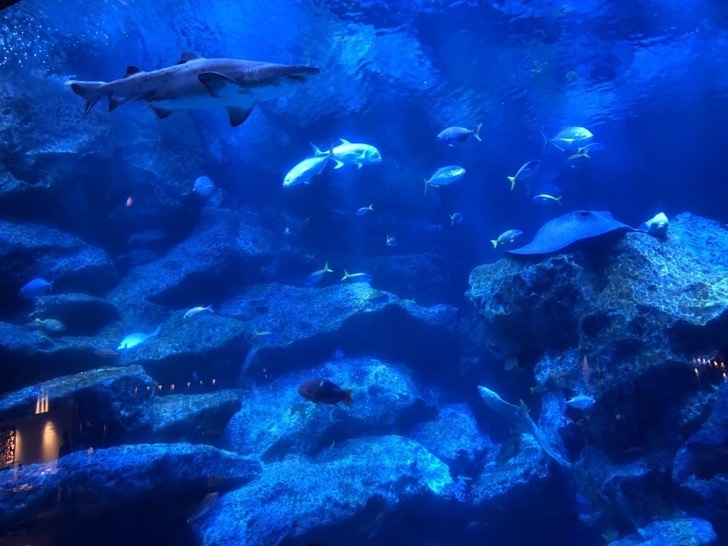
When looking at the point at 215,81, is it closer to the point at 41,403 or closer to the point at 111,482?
the point at 111,482

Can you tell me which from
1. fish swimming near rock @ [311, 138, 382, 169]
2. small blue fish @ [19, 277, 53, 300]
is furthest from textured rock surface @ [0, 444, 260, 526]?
fish swimming near rock @ [311, 138, 382, 169]

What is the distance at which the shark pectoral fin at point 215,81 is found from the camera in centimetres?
309

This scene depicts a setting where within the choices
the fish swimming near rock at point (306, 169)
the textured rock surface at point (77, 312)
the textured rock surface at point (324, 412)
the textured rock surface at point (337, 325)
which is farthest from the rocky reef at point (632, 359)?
the textured rock surface at point (77, 312)

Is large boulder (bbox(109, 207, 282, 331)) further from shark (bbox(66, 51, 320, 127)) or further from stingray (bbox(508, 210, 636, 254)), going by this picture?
stingray (bbox(508, 210, 636, 254))

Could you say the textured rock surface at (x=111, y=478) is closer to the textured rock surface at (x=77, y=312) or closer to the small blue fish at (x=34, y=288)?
the small blue fish at (x=34, y=288)

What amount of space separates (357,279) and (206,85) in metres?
10.1

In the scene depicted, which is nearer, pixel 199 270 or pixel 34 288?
pixel 34 288

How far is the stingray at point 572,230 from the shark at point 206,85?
5806 mm

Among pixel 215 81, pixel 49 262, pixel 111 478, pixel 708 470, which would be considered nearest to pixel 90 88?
pixel 215 81

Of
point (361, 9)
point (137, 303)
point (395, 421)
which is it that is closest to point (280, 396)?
point (395, 421)

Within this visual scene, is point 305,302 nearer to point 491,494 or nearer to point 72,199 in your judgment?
point 491,494

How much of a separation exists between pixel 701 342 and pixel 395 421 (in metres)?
6.35

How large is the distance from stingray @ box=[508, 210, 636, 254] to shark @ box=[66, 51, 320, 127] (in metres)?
5.81

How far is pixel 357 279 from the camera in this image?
13109mm
